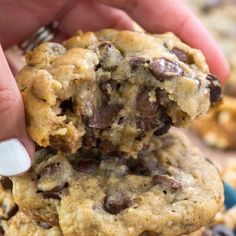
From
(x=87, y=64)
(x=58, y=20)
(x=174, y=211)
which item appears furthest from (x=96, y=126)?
(x=58, y=20)

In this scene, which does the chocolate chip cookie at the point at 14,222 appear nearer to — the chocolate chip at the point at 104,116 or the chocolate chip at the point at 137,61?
the chocolate chip at the point at 104,116

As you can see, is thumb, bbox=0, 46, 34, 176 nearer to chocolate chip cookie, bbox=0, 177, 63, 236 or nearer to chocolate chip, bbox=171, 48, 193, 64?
chocolate chip cookie, bbox=0, 177, 63, 236

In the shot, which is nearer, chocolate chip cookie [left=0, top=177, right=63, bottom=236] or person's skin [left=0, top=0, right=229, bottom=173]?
chocolate chip cookie [left=0, top=177, right=63, bottom=236]

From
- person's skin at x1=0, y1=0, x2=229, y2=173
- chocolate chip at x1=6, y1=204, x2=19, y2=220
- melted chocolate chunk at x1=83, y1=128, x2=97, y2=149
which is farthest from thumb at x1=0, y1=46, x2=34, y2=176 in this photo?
person's skin at x1=0, y1=0, x2=229, y2=173

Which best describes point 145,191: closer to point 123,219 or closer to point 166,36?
point 123,219

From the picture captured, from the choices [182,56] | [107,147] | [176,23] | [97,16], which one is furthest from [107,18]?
[107,147]

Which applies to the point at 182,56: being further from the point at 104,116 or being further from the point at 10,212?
the point at 10,212

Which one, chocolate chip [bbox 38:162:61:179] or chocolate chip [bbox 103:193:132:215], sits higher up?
chocolate chip [bbox 38:162:61:179]

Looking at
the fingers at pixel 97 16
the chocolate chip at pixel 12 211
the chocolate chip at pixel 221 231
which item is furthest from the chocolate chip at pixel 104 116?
the fingers at pixel 97 16
